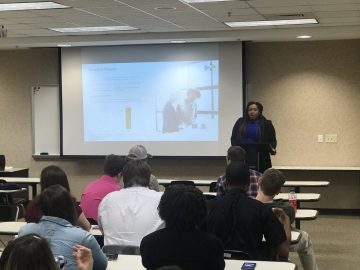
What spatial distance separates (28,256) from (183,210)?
1240 millimetres

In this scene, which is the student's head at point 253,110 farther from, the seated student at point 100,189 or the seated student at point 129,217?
the seated student at point 129,217

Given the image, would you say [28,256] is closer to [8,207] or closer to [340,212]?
[8,207]

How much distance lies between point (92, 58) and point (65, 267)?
24.3 ft

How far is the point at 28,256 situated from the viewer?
1.52 meters

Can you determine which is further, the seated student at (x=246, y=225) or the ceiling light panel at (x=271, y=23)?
the ceiling light panel at (x=271, y=23)

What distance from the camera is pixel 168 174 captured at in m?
9.84

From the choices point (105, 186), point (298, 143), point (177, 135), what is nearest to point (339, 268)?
point (105, 186)

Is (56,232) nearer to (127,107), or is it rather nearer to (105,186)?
(105,186)

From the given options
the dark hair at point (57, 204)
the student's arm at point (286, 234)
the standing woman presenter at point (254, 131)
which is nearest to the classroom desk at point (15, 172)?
the standing woman presenter at point (254, 131)

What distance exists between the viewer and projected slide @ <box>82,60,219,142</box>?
9.47 metres

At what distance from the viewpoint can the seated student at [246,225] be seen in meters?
3.46

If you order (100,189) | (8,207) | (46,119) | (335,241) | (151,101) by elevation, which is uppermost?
(151,101)

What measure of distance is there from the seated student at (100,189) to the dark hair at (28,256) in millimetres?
3215

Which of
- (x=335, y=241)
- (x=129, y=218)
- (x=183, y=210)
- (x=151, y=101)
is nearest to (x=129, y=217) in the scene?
(x=129, y=218)
